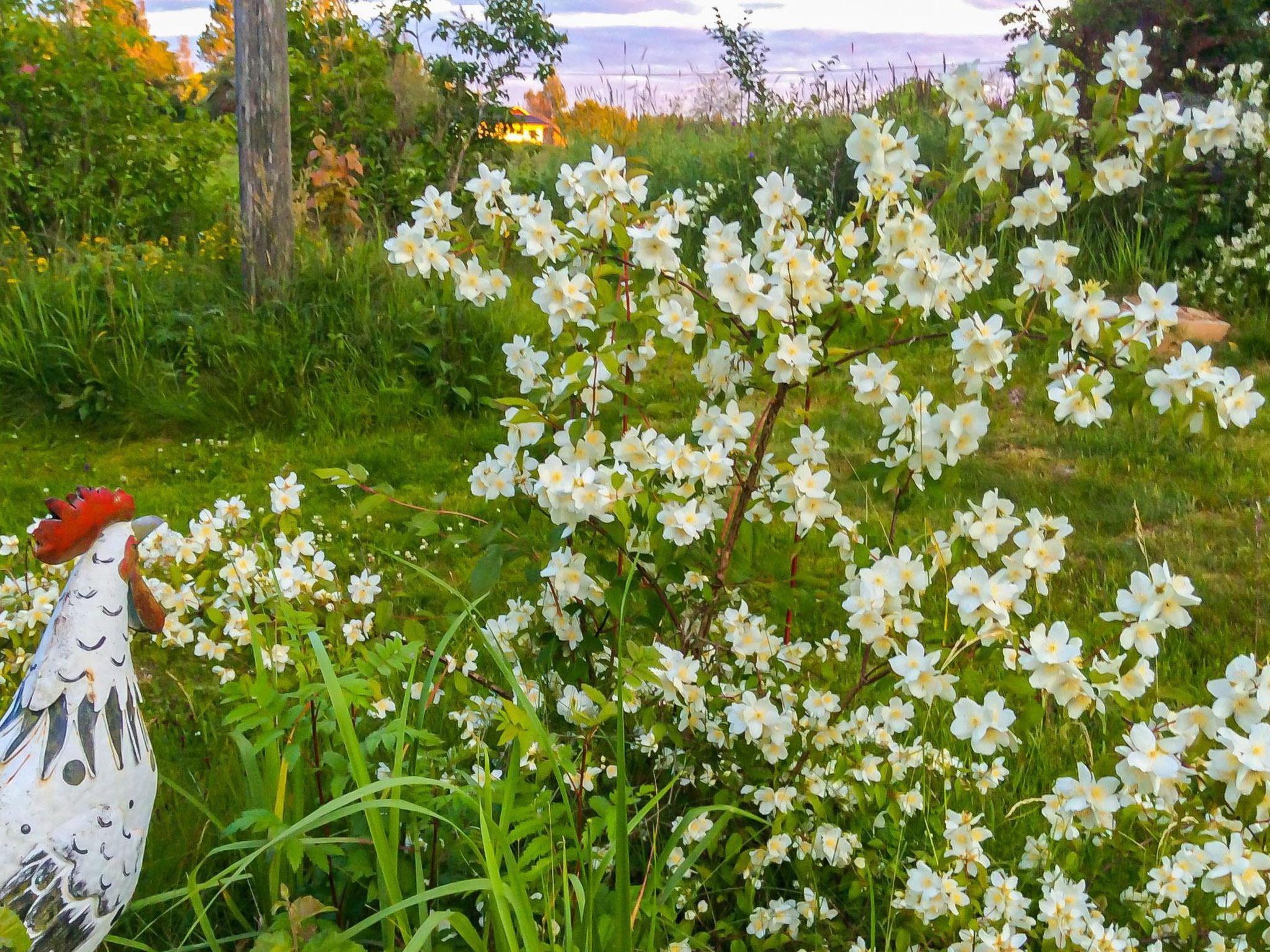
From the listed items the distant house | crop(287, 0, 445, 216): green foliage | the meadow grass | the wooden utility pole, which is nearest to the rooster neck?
the meadow grass

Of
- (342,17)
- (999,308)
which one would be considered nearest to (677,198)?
(999,308)

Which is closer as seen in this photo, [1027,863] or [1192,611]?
[1027,863]

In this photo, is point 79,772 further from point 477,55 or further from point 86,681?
point 477,55

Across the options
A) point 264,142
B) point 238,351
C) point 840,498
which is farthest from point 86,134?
point 840,498

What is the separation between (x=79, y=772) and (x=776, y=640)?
134 centimetres

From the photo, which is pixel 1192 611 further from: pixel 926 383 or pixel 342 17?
pixel 342 17

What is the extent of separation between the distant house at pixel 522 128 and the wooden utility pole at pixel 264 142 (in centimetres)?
329

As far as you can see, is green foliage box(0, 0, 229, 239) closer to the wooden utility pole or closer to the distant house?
the wooden utility pole

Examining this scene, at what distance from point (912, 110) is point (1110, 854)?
7.76 m

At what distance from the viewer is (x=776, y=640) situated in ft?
7.58

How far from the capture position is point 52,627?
161cm

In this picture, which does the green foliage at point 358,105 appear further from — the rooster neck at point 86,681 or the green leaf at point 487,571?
the rooster neck at point 86,681

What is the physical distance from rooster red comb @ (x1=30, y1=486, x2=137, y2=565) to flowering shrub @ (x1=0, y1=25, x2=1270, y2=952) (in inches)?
12.2

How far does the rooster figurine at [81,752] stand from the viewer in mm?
1506
